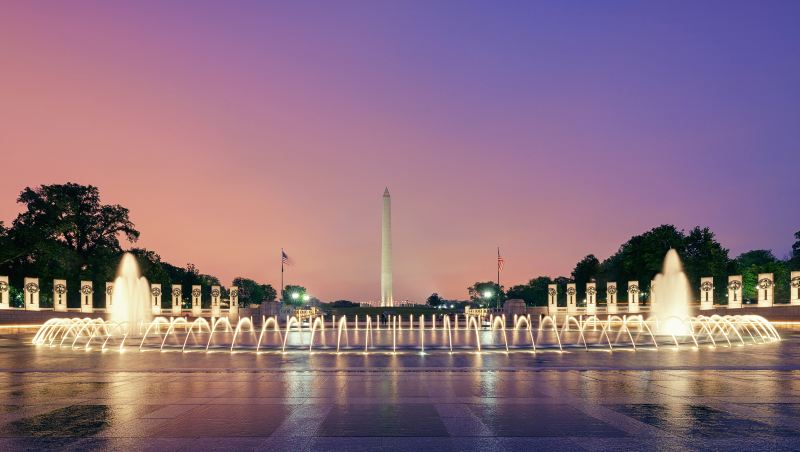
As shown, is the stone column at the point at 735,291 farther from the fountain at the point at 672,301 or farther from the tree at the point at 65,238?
the tree at the point at 65,238

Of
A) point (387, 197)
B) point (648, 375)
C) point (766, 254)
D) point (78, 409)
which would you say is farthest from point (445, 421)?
point (766, 254)

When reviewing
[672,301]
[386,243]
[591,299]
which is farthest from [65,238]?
[672,301]

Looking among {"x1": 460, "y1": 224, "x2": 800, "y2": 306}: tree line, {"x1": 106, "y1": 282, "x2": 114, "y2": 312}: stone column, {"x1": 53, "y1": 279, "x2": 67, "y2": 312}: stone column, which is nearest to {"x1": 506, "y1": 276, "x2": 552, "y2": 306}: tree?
{"x1": 460, "y1": 224, "x2": 800, "y2": 306}: tree line

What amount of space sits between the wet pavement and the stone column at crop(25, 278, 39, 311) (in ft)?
117

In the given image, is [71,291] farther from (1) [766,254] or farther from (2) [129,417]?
(1) [766,254]

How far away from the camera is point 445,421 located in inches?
416

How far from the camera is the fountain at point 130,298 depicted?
4210 centimetres

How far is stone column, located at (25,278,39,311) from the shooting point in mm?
52366

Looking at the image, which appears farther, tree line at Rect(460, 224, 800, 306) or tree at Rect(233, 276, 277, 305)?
tree at Rect(233, 276, 277, 305)

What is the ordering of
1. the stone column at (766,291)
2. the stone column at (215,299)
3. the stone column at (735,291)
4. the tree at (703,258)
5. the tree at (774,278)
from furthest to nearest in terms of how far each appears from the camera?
the tree at (774,278)
the tree at (703,258)
the stone column at (215,299)
the stone column at (735,291)
the stone column at (766,291)

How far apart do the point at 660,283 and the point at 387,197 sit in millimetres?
44757

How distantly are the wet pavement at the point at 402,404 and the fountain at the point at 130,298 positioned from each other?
846 inches

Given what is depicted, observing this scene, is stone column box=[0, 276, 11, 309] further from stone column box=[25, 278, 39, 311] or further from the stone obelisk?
the stone obelisk

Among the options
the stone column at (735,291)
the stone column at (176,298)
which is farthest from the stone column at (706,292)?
the stone column at (176,298)
